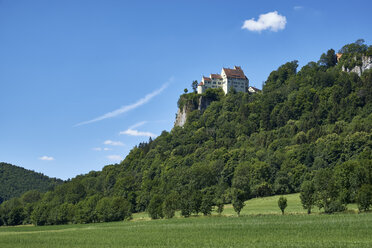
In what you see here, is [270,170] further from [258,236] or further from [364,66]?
[258,236]

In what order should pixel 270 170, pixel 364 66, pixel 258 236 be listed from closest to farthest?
pixel 258 236 < pixel 270 170 < pixel 364 66

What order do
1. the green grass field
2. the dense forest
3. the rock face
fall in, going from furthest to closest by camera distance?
the rock face, the dense forest, the green grass field

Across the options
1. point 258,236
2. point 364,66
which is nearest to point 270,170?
point 364,66

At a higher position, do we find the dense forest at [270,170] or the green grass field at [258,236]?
the dense forest at [270,170]

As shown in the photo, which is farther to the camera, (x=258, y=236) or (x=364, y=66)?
(x=364, y=66)

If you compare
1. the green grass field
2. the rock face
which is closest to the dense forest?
the rock face

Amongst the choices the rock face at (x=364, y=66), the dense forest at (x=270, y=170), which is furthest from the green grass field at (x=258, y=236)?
the rock face at (x=364, y=66)

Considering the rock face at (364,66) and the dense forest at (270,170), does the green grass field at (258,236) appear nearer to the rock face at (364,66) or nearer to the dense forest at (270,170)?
the dense forest at (270,170)

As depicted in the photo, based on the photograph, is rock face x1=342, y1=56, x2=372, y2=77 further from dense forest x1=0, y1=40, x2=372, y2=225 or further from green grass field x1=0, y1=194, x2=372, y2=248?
green grass field x1=0, y1=194, x2=372, y2=248

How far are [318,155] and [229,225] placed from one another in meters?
88.3

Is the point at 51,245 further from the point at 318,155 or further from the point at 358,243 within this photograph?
the point at 318,155

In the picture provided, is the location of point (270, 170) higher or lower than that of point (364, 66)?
lower

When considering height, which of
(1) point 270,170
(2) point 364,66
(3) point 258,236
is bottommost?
(3) point 258,236

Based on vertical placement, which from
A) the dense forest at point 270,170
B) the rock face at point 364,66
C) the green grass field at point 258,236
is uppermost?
the rock face at point 364,66
